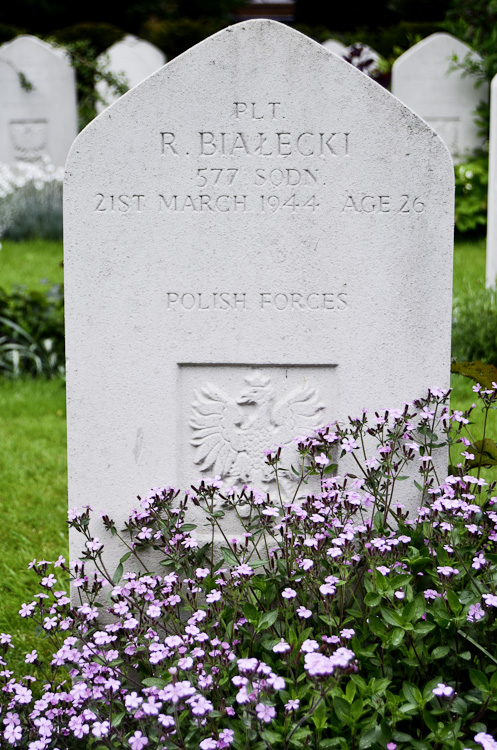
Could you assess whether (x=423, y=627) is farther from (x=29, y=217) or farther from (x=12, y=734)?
(x=29, y=217)

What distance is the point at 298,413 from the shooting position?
2.68m

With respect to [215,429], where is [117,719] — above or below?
below

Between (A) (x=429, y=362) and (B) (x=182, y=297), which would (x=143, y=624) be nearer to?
(B) (x=182, y=297)

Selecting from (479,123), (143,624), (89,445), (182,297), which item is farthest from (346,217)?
(479,123)

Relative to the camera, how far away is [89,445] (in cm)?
266

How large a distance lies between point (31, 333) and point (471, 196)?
5.62m

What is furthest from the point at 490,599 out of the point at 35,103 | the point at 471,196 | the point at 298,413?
the point at 35,103

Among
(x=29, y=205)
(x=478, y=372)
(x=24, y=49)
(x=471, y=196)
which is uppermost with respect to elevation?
(x=24, y=49)

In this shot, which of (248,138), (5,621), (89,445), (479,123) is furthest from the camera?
(479,123)

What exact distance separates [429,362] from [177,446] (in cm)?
86

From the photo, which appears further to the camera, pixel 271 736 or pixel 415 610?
pixel 415 610

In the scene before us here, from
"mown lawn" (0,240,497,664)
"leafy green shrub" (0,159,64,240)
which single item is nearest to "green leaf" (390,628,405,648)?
"mown lawn" (0,240,497,664)

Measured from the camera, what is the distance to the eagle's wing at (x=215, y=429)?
2676mm

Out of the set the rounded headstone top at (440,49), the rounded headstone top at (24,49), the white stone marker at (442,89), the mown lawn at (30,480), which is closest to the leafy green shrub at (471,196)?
the white stone marker at (442,89)
